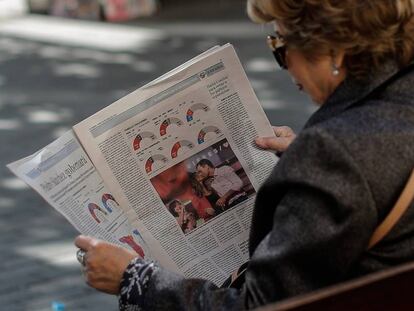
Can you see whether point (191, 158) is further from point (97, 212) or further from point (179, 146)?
point (97, 212)

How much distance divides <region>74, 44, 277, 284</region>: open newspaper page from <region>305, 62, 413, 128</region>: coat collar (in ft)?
1.24

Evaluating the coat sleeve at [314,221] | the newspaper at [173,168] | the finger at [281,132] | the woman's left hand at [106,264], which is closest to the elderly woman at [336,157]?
the coat sleeve at [314,221]

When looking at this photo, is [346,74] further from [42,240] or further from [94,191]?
[42,240]

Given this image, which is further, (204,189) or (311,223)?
(204,189)

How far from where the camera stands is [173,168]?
217 cm

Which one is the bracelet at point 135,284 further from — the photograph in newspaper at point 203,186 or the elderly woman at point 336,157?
the photograph in newspaper at point 203,186

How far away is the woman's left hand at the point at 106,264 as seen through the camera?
1.96 m

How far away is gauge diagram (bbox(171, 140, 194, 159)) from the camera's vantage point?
218 cm

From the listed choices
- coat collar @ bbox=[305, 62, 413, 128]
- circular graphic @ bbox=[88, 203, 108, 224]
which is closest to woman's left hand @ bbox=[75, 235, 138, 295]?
circular graphic @ bbox=[88, 203, 108, 224]

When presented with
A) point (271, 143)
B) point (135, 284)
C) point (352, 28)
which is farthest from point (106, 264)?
point (352, 28)

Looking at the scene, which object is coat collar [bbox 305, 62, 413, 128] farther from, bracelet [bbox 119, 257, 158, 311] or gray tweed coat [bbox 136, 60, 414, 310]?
bracelet [bbox 119, 257, 158, 311]

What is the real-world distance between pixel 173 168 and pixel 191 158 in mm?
46

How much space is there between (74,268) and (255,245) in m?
2.80

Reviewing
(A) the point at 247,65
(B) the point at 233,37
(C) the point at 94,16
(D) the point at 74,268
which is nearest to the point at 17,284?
(D) the point at 74,268
